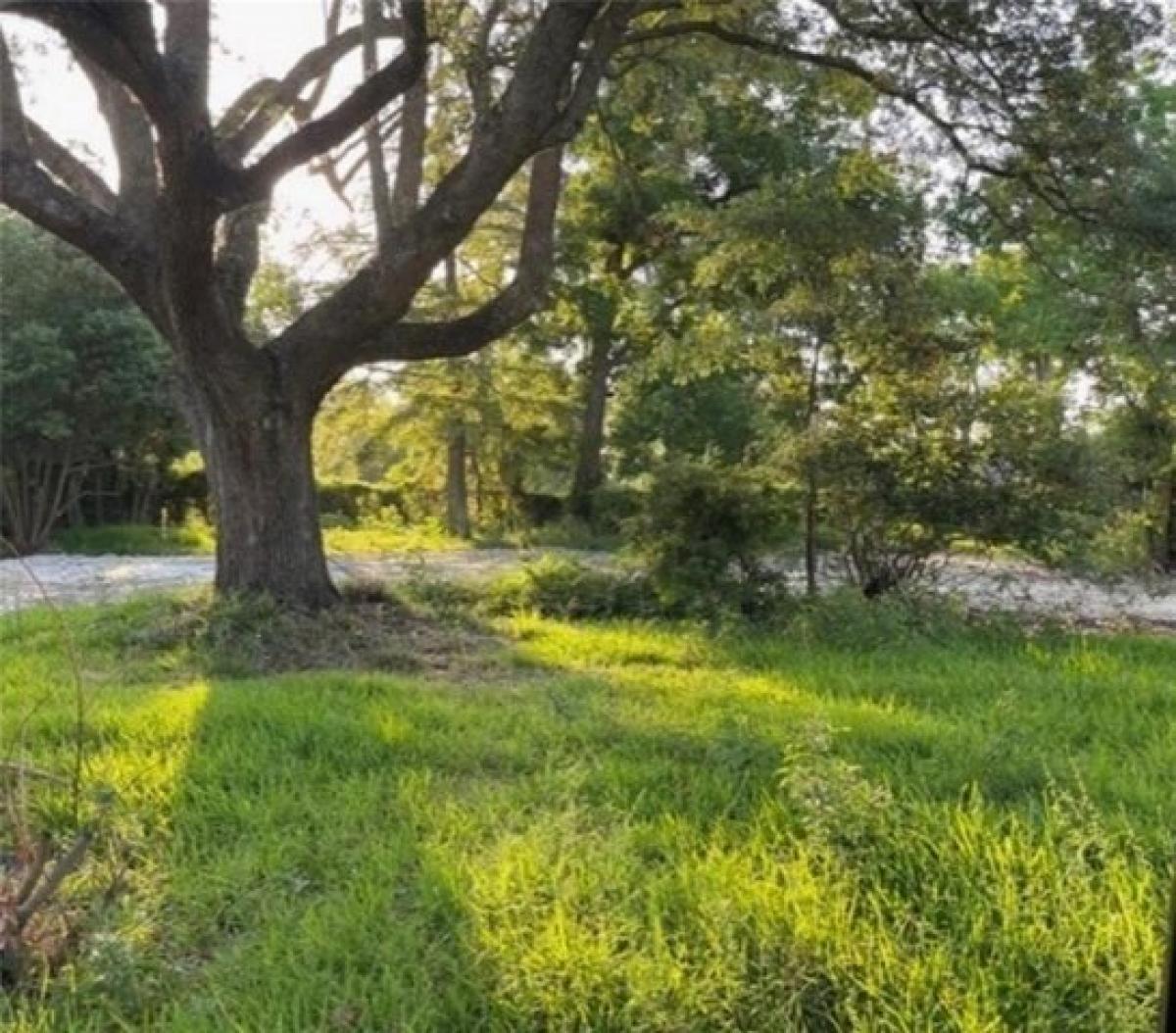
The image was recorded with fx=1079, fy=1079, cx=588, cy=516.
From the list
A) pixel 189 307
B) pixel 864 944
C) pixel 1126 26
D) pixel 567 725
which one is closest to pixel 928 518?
pixel 1126 26

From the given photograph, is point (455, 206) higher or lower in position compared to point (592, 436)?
higher

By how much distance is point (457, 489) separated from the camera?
17078 mm

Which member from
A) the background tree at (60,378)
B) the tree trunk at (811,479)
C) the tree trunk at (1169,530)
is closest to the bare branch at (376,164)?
the tree trunk at (811,479)

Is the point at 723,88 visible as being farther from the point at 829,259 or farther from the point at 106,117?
the point at 106,117

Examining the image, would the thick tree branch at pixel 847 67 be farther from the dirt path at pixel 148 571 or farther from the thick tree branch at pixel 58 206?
the dirt path at pixel 148 571

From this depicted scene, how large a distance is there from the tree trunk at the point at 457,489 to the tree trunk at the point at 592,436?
1716 millimetres

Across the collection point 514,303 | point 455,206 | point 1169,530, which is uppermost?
point 455,206

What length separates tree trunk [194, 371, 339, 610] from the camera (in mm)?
5922

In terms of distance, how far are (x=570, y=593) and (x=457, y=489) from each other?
10.4 meters

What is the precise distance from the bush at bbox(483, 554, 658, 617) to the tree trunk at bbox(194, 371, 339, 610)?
4.13 feet

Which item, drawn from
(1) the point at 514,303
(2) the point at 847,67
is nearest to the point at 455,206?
(1) the point at 514,303

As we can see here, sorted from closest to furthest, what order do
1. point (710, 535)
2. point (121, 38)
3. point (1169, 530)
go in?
point (121, 38)
point (710, 535)
point (1169, 530)

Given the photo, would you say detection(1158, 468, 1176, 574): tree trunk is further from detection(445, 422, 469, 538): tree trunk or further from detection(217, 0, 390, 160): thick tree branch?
detection(445, 422, 469, 538): tree trunk

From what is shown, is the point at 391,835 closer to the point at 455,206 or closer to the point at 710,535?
the point at 455,206
